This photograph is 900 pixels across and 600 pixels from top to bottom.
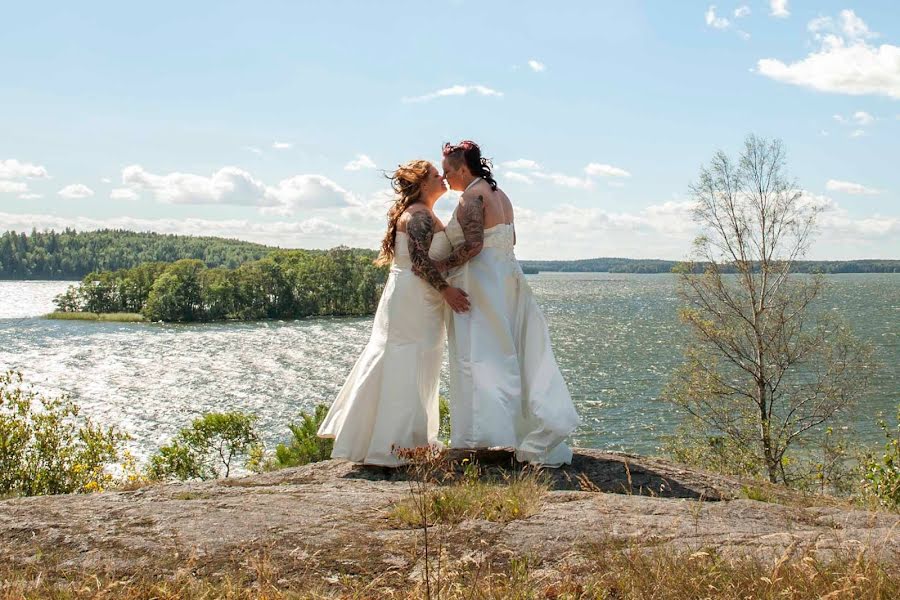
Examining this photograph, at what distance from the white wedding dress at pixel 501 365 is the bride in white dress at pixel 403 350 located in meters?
0.19

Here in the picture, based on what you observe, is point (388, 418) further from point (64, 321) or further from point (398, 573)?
point (64, 321)

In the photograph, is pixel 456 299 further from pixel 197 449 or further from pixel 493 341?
pixel 197 449

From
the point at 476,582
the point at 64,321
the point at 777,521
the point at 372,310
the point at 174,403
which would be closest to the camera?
the point at 476,582

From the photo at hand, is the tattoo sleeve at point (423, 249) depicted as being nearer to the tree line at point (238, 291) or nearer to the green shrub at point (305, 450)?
the green shrub at point (305, 450)

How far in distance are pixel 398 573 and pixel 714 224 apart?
24.2 meters

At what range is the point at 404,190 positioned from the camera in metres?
7.18

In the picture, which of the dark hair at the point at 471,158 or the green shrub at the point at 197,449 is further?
the green shrub at the point at 197,449

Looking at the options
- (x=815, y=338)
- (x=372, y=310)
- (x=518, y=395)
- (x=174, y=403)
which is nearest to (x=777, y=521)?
(x=518, y=395)

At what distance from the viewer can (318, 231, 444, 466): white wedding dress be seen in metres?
6.82

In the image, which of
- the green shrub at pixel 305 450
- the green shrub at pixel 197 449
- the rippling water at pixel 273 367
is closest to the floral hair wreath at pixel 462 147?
the green shrub at pixel 305 450

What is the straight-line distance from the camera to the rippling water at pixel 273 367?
35656 mm

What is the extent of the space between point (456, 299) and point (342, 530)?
125 inches

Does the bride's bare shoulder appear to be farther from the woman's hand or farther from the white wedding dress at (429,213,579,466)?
the woman's hand

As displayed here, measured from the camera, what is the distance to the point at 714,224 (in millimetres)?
25531
